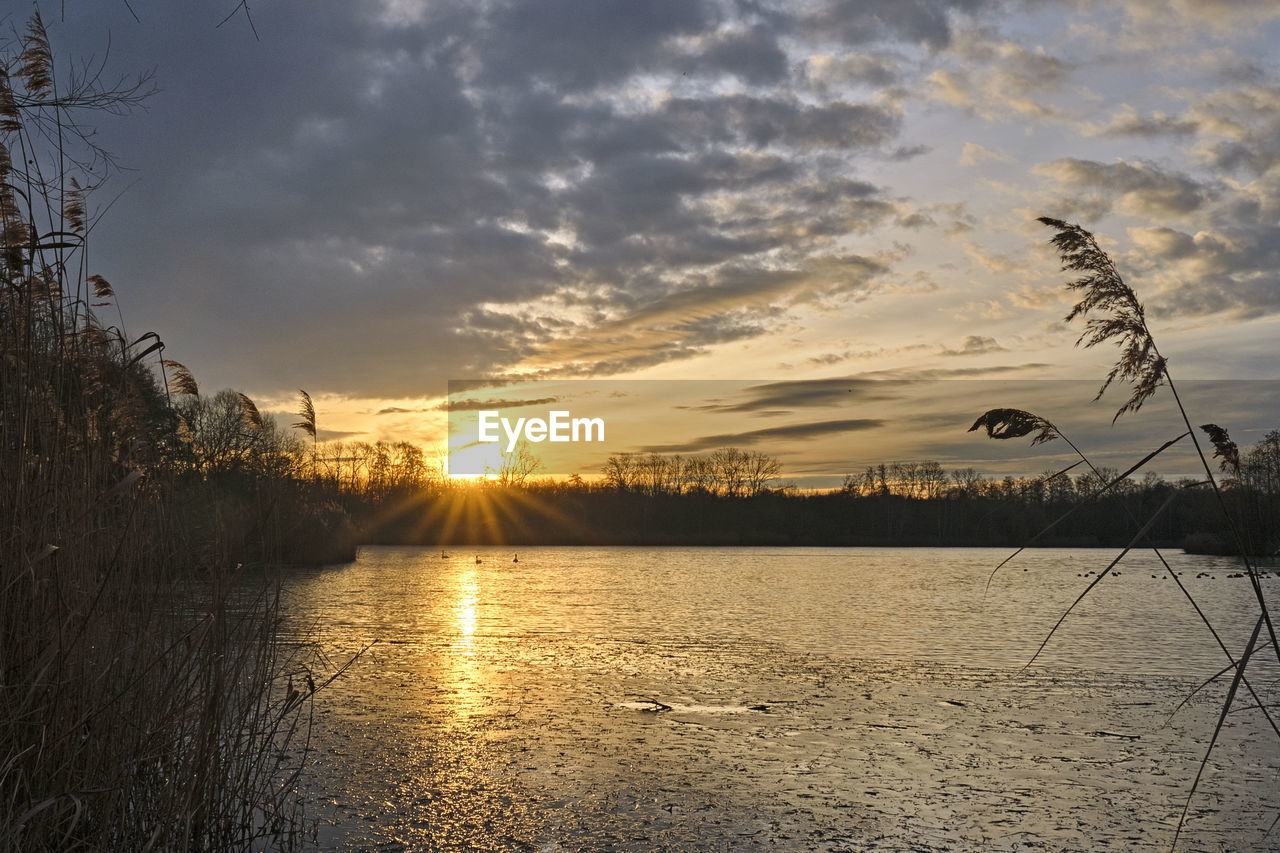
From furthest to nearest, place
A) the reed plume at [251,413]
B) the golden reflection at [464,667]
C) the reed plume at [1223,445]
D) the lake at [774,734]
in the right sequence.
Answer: the golden reflection at [464,667] < the lake at [774,734] < the reed plume at [251,413] < the reed plume at [1223,445]

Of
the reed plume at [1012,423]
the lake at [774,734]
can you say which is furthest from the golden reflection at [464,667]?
the reed plume at [1012,423]

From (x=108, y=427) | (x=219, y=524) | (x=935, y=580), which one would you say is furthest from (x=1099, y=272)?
(x=935, y=580)

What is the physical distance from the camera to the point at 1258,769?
6.22 m

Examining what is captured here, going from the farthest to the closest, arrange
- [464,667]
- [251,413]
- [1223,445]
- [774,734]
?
[464,667], [774,734], [251,413], [1223,445]

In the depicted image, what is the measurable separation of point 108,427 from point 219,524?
599 millimetres

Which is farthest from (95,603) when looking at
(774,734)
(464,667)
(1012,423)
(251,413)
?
(464,667)

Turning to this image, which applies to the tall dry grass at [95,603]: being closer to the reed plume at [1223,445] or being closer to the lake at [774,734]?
the lake at [774,734]

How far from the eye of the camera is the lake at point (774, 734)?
504cm

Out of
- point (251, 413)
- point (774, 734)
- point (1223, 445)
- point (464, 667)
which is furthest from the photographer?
point (464, 667)

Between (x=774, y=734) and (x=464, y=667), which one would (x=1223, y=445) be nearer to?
(x=774, y=734)

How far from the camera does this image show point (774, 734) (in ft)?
23.7

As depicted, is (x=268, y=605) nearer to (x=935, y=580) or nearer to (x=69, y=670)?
(x=69, y=670)

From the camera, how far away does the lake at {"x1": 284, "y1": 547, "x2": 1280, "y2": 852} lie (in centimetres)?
504

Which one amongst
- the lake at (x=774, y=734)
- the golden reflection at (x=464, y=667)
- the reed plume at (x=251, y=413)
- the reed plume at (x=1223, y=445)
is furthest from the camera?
the golden reflection at (x=464, y=667)
